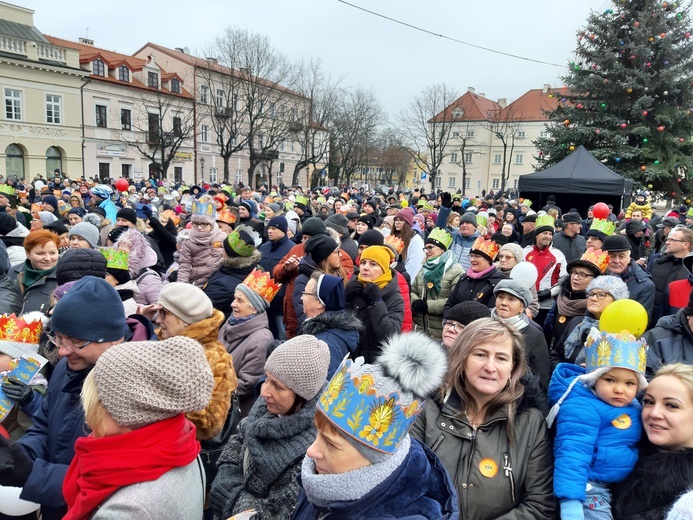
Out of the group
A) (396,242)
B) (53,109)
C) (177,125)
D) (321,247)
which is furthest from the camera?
(177,125)

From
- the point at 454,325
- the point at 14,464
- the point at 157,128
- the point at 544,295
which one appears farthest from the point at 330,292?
the point at 157,128

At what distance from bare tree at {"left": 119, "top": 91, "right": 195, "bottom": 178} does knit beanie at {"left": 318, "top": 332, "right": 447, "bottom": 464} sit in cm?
4309

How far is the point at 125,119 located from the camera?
4300 cm

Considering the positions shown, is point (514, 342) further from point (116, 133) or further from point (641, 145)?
point (116, 133)

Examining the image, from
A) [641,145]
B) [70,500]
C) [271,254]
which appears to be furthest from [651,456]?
[641,145]

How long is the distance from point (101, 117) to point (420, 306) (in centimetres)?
4332

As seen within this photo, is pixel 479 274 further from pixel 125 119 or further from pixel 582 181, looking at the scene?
pixel 125 119

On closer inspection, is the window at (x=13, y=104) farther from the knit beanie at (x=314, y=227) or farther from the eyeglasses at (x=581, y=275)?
the eyeglasses at (x=581, y=275)

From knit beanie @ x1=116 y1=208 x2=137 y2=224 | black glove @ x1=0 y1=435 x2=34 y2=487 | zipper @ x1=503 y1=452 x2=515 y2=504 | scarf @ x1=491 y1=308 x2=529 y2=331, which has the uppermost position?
knit beanie @ x1=116 y1=208 x2=137 y2=224

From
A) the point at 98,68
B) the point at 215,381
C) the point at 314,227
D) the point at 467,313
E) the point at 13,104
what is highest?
the point at 98,68

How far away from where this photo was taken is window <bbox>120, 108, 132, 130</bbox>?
42688 mm

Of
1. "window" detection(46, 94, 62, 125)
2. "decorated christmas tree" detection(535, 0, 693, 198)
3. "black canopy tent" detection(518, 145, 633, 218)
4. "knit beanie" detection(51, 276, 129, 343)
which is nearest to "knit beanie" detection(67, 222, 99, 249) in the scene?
"knit beanie" detection(51, 276, 129, 343)

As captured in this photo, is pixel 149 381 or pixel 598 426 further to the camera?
pixel 598 426

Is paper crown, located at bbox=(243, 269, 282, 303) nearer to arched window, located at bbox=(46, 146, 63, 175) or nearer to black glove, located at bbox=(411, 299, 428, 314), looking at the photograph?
black glove, located at bbox=(411, 299, 428, 314)
